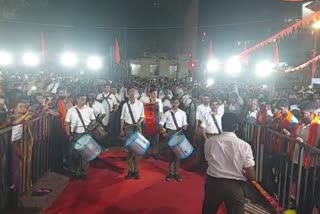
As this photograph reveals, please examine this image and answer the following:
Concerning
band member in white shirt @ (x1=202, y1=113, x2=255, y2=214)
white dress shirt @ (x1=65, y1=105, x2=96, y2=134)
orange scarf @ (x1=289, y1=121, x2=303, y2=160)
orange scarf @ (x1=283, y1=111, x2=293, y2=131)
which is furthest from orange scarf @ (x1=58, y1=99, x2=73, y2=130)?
band member in white shirt @ (x1=202, y1=113, x2=255, y2=214)

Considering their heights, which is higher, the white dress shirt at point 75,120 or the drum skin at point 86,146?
the white dress shirt at point 75,120

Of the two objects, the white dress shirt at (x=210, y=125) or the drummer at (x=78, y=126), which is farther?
the white dress shirt at (x=210, y=125)

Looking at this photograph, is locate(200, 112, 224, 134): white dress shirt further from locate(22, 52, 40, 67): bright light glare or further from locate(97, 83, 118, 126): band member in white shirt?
locate(22, 52, 40, 67): bright light glare

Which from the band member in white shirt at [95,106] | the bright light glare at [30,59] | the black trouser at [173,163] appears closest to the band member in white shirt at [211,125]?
the black trouser at [173,163]

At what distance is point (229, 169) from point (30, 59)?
2358 cm

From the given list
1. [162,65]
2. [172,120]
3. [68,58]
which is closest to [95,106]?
[172,120]

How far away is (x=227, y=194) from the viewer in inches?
185

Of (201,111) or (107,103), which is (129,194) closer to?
(201,111)

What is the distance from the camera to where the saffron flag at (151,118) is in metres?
11.5

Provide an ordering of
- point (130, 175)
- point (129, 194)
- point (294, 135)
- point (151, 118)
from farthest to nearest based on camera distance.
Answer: point (151, 118), point (130, 175), point (129, 194), point (294, 135)

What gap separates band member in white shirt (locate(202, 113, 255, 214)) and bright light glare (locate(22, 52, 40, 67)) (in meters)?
23.3

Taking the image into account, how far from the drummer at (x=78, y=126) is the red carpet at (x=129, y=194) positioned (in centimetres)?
34

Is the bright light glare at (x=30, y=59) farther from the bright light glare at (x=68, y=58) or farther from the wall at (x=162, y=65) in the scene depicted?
the wall at (x=162, y=65)

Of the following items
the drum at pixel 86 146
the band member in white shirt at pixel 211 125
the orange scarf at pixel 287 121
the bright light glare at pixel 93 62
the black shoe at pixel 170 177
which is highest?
the bright light glare at pixel 93 62
